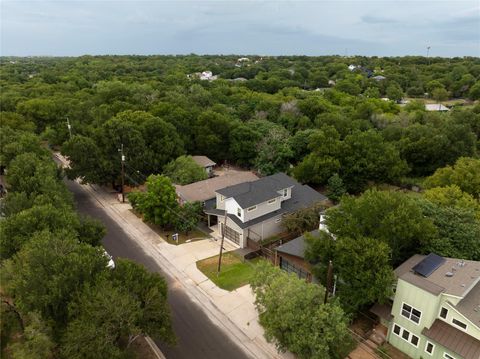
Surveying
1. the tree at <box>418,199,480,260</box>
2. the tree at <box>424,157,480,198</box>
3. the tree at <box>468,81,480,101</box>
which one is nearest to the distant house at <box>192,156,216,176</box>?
the tree at <box>424,157,480,198</box>

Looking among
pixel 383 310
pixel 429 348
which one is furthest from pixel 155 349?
pixel 429 348

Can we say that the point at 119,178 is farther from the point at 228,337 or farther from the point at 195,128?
the point at 228,337

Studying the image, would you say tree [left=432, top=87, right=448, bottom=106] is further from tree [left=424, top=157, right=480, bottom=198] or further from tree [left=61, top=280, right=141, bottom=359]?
tree [left=61, top=280, right=141, bottom=359]

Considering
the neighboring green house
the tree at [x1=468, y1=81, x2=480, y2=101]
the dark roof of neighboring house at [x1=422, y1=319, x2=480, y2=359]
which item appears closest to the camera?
the dark roof of neighboring house at [x1=422, y1=319, x2=480, y2=359]

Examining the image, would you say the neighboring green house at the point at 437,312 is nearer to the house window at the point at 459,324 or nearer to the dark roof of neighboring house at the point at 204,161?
the house window at the point at 459,324

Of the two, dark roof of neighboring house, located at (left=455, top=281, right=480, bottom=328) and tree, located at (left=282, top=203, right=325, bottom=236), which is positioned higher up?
dark roof of neighboring house, located at (left=455, top=281, right=480, bottom=328)

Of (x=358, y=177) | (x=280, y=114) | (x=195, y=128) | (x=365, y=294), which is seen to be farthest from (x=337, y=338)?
(x=280, y=114)
